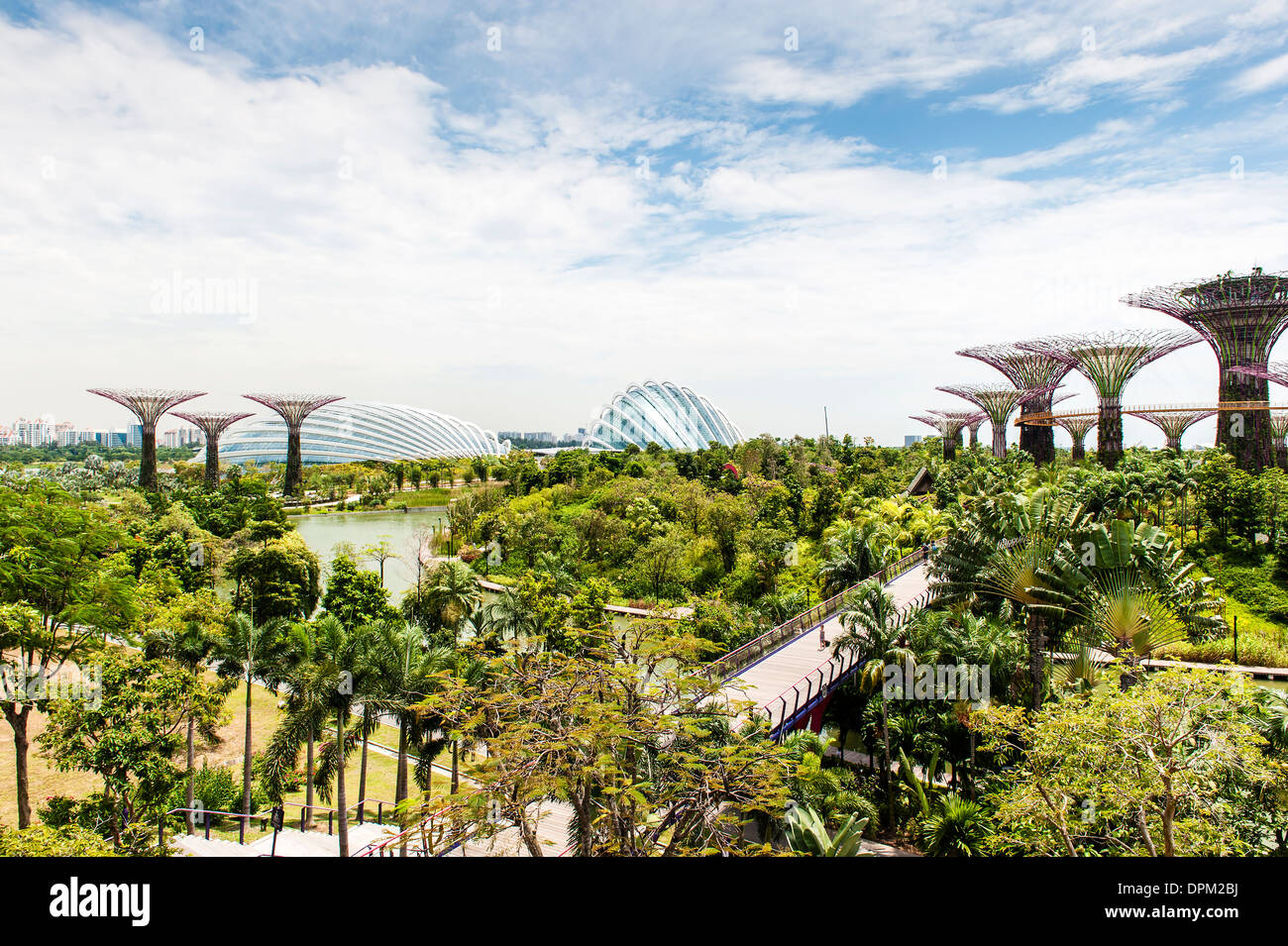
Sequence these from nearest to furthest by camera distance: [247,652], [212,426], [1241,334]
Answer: [247,652], [1241,334], [212,426]

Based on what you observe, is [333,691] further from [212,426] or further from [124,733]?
[212,426]

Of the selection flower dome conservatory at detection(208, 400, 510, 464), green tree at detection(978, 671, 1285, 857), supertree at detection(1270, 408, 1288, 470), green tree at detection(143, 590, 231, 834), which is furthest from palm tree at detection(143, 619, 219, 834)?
flower dome conservatory at detection(208, 400, 510, 464)

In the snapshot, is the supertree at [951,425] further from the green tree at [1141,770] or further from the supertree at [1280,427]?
the green tree at [1141,770]

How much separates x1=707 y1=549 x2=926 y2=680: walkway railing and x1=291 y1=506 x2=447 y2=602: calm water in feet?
57.0

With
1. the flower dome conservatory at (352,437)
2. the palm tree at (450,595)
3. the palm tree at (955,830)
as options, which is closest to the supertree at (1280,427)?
the palm tree at (955,830)

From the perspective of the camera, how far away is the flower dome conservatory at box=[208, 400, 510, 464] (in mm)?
88188

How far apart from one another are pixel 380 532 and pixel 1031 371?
41786 mm

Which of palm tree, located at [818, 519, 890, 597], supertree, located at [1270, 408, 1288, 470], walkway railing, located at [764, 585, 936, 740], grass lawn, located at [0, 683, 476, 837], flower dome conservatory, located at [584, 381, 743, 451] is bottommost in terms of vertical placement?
grass lawn, located at [0, 683, 476, 837]

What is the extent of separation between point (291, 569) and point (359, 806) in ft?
37.6

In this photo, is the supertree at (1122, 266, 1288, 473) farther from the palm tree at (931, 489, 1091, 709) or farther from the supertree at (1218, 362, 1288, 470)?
the palm tree at (931, 489, 1091, 709)

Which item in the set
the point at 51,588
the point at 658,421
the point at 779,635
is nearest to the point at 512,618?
the point at 779,635

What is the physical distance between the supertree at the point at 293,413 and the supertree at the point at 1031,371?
4933cm

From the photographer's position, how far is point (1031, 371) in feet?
149

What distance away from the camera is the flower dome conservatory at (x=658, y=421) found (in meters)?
83.1
